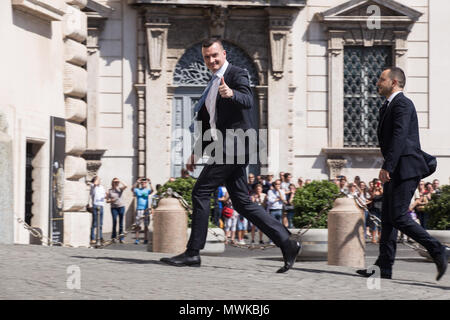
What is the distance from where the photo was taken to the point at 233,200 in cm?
924

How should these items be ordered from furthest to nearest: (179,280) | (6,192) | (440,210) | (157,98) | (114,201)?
(157,98), (114,201), (440,210), (6,192), (179,280)

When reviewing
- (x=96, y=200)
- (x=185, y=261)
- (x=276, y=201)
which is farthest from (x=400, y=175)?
(x=96, y=200)

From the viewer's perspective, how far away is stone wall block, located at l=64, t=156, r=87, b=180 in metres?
15.5

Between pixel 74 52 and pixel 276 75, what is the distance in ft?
41.2

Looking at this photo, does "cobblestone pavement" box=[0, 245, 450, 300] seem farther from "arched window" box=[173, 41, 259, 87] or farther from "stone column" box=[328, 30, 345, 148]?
"stone column" box=[328, 30, 345, 148]

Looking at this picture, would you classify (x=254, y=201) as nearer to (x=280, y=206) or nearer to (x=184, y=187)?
(x=280, y=206)

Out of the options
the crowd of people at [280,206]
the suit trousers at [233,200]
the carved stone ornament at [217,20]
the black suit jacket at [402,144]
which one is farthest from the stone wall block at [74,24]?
Answer: the carved stone ornament at [217,20]

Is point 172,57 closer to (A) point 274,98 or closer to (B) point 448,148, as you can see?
(A) point 274,98

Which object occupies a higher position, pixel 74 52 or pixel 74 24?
pixel 74 24

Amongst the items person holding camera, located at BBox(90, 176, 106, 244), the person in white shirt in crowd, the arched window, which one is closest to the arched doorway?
the arched window

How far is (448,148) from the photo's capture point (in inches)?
1090

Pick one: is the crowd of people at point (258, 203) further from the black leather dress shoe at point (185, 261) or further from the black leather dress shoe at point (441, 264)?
the black leather dress shoe at point (441, 264)

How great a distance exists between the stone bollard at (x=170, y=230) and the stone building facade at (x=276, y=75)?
14.4 metres
